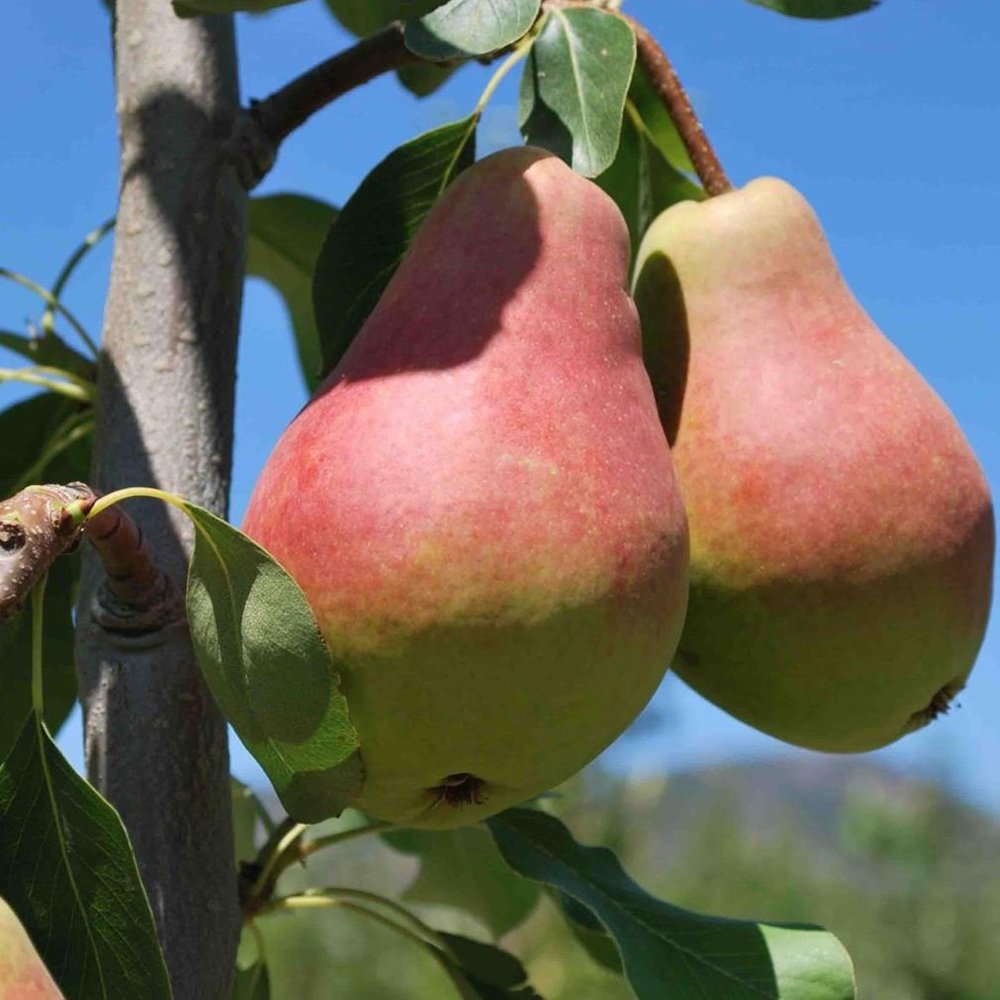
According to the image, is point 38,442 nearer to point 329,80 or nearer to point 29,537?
point 329,80

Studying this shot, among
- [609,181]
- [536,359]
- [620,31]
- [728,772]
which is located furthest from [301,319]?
[728,772]

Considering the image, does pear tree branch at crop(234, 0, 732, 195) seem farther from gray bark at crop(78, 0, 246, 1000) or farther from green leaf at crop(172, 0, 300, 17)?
green leaf at crop(172, 0, 300, 17)

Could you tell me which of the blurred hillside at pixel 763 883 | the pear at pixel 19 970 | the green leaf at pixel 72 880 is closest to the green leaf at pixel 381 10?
the green leaf at pixel 72 880

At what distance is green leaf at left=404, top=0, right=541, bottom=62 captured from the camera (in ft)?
3.01

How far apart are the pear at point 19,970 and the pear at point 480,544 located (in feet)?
0.62

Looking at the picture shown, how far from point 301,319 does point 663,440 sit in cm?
69

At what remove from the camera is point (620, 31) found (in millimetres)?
979

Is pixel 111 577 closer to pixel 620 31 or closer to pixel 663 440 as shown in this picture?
pixel 663 440

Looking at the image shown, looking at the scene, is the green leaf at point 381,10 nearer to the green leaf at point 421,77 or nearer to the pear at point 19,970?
the green leaf at point 421,77

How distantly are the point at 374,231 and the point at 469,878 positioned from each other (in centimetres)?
61

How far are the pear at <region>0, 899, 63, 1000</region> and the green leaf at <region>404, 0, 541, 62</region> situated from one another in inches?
22.3

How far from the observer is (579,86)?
98 cm

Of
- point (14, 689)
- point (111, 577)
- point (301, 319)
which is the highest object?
point (301, 319)

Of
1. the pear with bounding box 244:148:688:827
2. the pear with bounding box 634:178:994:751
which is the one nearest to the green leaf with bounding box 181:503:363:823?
the pear with bounding box 244:148:688:827
